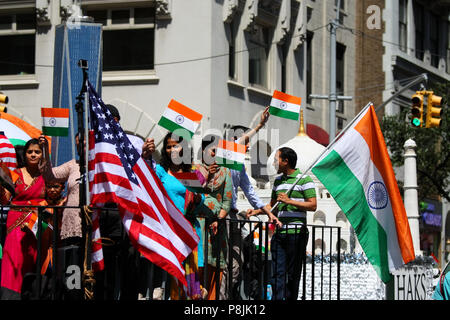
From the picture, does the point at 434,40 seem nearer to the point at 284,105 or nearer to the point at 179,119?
the point at 284,105

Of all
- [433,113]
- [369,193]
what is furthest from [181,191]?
[433,113]

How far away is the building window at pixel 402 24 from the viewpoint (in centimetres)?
3553

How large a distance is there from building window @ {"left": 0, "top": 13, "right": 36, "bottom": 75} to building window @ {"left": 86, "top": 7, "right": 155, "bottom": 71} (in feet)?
6.56

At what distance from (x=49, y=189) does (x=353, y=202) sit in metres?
2.76

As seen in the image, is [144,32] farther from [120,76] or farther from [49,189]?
[49,189]

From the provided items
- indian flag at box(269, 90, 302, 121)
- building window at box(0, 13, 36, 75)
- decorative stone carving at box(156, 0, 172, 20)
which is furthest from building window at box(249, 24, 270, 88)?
indian flag at box(269, 90, 302, 121)

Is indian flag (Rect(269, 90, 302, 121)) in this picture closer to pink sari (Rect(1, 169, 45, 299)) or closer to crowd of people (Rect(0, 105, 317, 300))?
crowd of people (Rect(0, 105, 317, 300))

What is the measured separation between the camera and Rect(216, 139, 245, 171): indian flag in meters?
9.10

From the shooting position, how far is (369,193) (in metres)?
8.82

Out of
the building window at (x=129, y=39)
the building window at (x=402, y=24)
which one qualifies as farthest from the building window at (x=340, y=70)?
the building window at (x=129, y=39)

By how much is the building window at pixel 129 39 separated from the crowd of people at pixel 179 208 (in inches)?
552

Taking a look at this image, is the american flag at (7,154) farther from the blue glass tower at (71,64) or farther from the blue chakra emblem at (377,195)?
the blue chakra emblem at (377,195)

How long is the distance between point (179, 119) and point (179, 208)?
2.76ft
